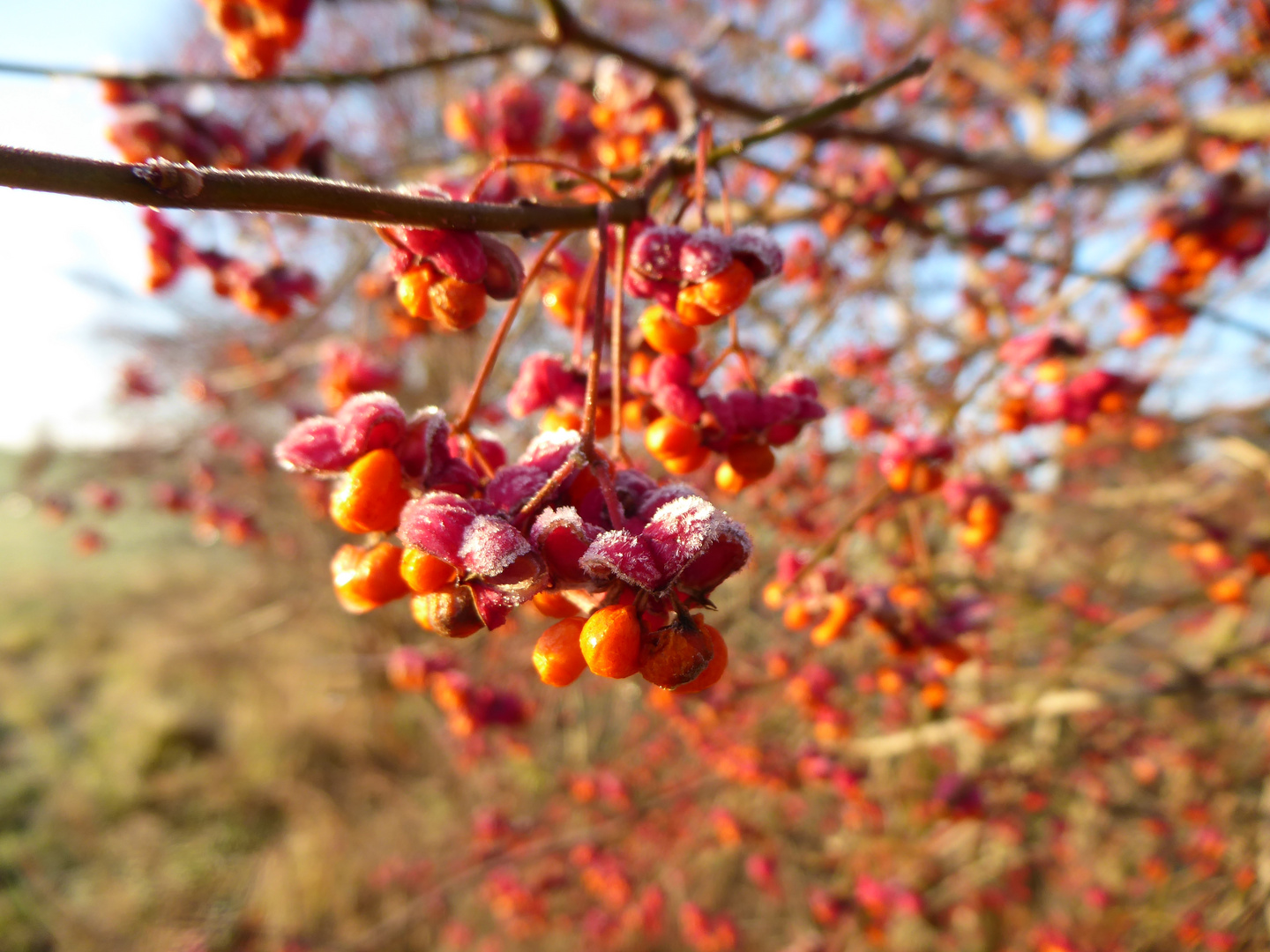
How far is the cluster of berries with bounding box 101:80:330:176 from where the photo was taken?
172cm

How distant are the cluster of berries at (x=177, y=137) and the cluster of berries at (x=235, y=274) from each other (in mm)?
167

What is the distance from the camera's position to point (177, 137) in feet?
5.78

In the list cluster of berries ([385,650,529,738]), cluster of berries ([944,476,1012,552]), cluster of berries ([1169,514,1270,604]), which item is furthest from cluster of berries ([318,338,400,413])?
cluster of berries ([1169,514,1270,604])

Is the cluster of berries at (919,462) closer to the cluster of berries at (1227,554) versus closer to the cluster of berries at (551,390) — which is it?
the cluster of berries at (551,390)

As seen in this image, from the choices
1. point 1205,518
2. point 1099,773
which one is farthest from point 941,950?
point 1205,518

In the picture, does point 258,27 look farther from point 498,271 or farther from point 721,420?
point 721,420

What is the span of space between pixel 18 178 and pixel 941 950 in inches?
236

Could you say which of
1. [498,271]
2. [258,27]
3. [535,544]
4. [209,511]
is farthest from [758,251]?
[209,511]

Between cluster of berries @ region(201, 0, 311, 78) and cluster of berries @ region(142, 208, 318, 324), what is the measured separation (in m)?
0.50

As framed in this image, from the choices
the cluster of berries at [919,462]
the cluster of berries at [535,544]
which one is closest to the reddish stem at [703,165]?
the cluster of berries at [535,544]

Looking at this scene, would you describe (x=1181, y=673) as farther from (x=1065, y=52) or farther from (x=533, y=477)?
(x=1065, y=52)

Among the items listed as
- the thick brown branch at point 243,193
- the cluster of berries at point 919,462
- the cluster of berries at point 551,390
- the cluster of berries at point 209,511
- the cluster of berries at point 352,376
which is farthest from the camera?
the cluster of berries at point 209,511

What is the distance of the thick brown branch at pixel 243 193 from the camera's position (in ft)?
1.55

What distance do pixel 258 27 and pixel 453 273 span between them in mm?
1663
